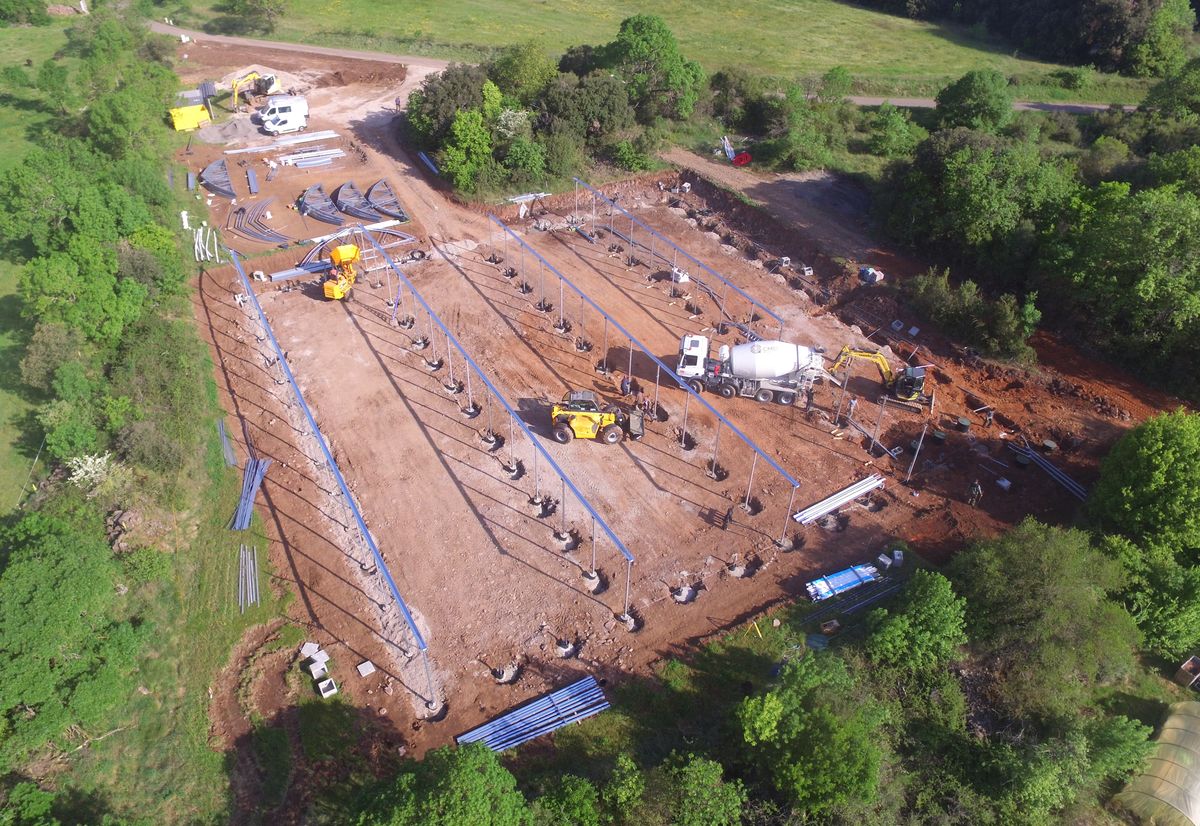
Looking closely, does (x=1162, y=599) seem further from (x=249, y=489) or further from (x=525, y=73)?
(x=525, y=73)

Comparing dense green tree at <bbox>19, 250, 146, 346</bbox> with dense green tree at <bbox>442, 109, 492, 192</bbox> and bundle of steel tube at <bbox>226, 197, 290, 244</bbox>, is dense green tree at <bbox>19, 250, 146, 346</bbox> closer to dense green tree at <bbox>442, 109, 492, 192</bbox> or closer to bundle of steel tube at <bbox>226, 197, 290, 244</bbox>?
bundle of steel tube at <bbox>226, 197, 290, 244</bbox>

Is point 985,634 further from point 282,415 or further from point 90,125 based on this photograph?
point 90,125

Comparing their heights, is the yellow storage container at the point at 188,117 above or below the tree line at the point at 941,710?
above

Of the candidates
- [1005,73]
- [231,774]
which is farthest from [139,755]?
[1005,73]

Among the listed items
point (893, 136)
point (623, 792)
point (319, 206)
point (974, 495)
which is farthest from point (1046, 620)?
point (319, 206)

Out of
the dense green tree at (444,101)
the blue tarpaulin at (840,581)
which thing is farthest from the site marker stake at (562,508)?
the dense green tree at (444,101)

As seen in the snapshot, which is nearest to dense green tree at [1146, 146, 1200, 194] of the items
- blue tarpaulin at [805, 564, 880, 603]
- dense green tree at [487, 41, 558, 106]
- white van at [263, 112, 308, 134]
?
blue tarpaulin at [805, 564, 880, 603]

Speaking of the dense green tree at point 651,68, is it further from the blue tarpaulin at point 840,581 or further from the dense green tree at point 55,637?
the dense green tree at point 55,637
